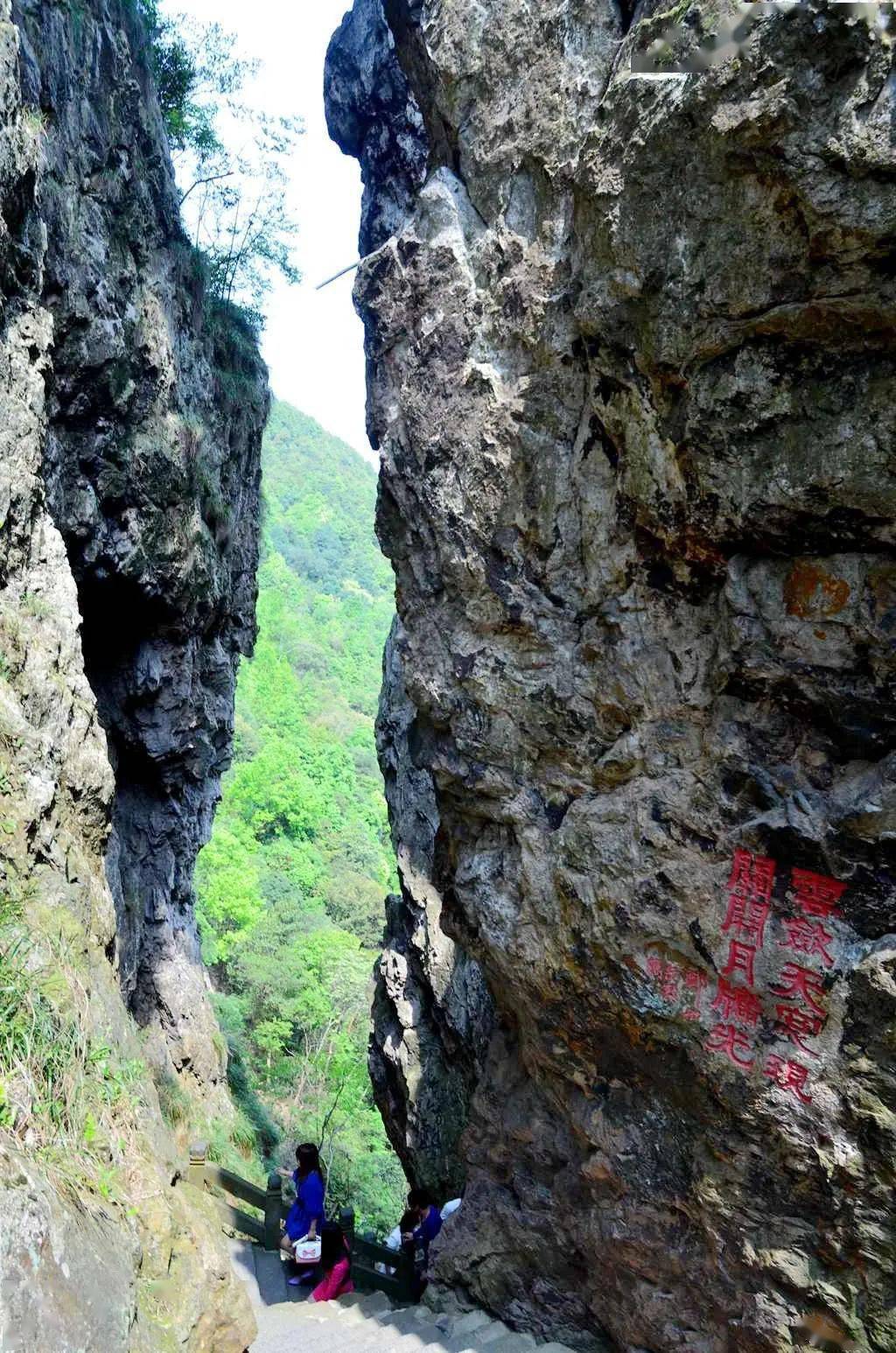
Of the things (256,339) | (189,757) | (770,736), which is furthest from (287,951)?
(770,736)

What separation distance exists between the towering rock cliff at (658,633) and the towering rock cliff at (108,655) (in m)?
2.37

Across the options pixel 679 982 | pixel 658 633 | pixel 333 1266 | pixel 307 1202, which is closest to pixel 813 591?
pixel 658 633

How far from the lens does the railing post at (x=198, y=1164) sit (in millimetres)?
7676

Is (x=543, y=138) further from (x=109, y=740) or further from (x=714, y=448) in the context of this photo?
(x=109, y=740)

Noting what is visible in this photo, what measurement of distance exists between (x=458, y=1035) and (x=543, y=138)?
8840 millimetres

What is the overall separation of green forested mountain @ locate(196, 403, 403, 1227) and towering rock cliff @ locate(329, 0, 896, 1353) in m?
10.2

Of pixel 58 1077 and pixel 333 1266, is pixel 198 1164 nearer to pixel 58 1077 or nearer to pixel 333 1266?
pixel 333 1266

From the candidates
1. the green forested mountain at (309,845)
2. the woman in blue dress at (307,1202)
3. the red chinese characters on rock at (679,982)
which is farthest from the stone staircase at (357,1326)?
the green forested mountain at (309,845)

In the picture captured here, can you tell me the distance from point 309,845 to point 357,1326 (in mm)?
34921

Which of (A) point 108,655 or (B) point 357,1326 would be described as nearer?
(B) point 357,1326

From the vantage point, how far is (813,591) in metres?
4.45

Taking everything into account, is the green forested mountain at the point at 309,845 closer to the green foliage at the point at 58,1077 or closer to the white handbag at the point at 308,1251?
the white handbag at the point at 308,1251

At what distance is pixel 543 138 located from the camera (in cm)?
552

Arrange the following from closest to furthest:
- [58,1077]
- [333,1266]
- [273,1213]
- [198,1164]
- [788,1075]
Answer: [58,1077] < [788,1075] < [333,1266] < [273,1213] < [198,1164]
